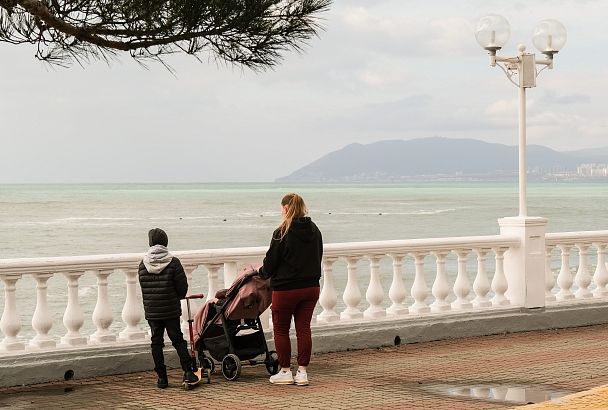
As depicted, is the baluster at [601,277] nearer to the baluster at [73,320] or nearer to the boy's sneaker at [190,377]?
the boy's sneaker at [190,377]

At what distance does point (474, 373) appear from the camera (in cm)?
1011

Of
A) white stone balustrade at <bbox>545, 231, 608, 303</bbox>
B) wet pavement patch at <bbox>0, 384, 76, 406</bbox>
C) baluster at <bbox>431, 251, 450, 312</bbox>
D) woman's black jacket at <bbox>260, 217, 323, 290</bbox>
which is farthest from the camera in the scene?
white stone balustrade at <bbox>545, 231, 608, 303</bbox>

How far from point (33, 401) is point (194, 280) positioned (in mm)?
27471

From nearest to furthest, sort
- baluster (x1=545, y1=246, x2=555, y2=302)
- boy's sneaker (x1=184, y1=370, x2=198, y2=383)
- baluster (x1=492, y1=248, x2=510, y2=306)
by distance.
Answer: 1. boy's sneaker (x1=184, y1=370, x2=198, y2=383)
2. baluster (x1=492, y1=248, x2=510, y2=306)
3. baluster (x1=545, y1=246, x2=555, y2=302)

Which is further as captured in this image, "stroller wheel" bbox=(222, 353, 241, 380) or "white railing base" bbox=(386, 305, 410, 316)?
"white railing base" bbox=(386, 305, 410, 316)

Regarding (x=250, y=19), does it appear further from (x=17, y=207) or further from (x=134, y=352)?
(x=17, y=207)

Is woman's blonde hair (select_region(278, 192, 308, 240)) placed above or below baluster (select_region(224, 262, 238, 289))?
above

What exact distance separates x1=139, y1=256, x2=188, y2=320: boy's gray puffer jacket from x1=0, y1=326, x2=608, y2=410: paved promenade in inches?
27.9

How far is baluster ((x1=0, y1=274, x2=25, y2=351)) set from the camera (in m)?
9.91

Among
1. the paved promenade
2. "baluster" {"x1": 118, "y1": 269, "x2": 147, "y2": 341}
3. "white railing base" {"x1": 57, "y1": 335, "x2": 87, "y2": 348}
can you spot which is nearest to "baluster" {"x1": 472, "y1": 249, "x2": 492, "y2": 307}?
the paved promenade

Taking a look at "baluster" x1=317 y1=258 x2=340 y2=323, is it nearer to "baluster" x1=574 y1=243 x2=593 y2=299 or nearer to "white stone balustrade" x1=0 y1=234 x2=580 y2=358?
"white stone balustrade" x1=0 y1=234 x2=580 y2=358

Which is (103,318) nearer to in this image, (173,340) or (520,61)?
(173,340)

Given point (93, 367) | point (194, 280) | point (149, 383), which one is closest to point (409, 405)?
point (149, 383)

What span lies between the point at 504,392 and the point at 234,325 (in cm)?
246
